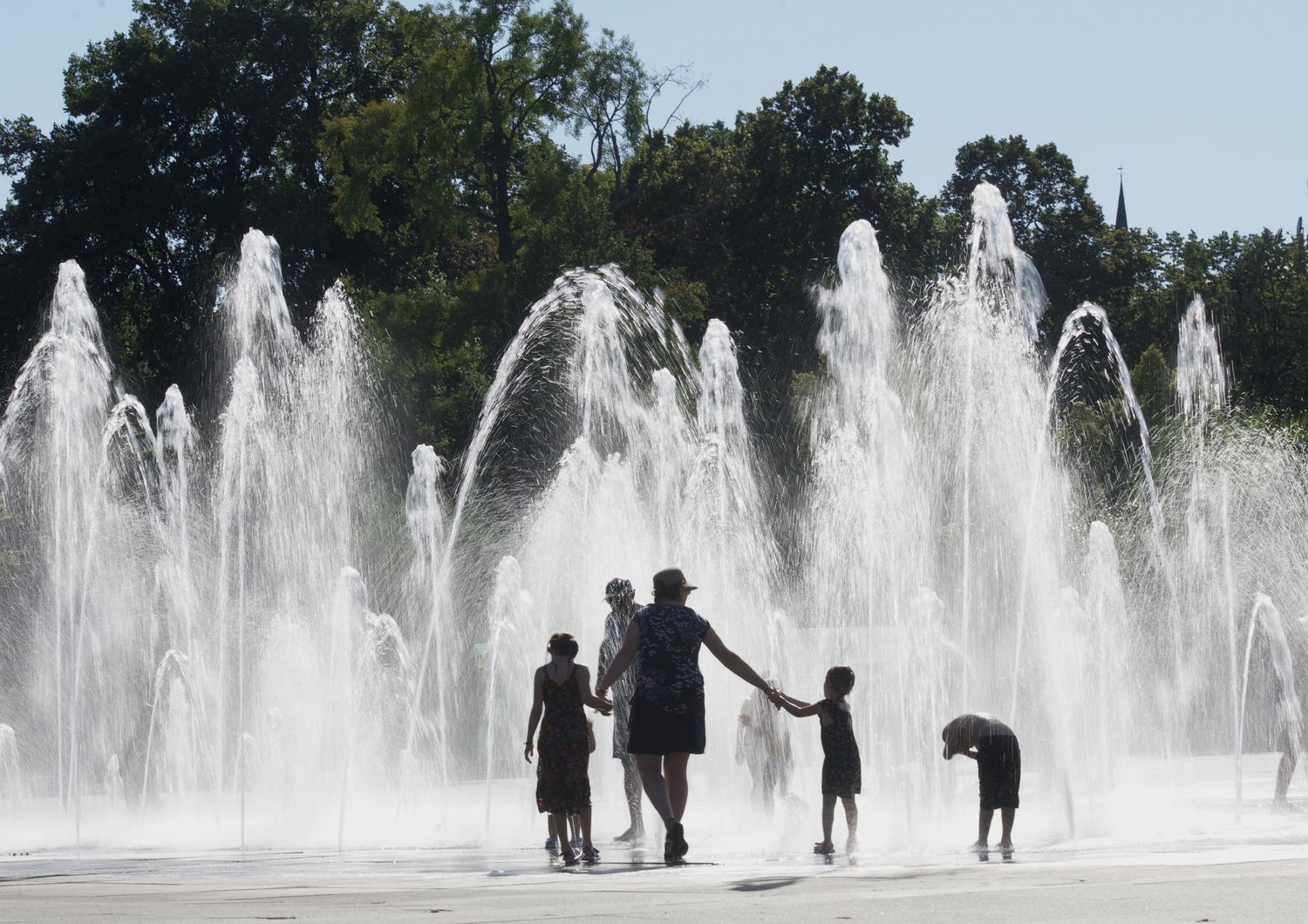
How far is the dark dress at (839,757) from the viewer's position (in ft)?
32.9

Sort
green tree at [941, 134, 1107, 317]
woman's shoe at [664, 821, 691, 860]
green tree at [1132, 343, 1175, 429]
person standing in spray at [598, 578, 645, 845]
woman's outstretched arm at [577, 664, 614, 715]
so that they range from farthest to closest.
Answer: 1. green tree at [941, 134, 1107, 317]
2. green tree at [1132, 343, 1175, 429]
3. person standing in spray at [598, 578, 645, 845]
4. woman's outstretched arm at [577, 664, 614, 715]
5. woman's shoe at [664, 821, 691, 860]

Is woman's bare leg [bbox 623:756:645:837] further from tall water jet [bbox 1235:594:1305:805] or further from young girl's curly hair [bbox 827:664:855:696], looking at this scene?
tall water jet [bbox 1235:594:1305:805]

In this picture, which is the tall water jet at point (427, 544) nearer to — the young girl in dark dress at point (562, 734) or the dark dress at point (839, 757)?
the dark dress at point (839, 757)

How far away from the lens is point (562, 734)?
363 inches

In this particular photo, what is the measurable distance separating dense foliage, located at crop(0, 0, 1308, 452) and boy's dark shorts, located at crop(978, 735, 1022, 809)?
2455cm

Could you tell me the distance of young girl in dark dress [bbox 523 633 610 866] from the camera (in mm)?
9195

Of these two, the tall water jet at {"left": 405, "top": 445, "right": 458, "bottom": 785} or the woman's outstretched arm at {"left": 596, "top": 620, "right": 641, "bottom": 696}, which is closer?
the woman's outstretched arm at {"left": 596, "top": 620, "right": 641, "bottom": 696}

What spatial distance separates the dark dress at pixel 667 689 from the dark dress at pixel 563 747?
68 centimetres

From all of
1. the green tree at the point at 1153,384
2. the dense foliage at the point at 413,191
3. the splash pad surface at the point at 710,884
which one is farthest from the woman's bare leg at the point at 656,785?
the green tree at the point at 1153,384

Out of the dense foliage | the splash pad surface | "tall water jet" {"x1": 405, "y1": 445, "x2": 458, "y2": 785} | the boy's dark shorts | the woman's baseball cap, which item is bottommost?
the splash pad surface

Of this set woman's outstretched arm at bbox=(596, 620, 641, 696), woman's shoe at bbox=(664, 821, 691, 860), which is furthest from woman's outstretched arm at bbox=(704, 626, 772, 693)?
woman's shoe at bbox=(664, 821, 691, 860)

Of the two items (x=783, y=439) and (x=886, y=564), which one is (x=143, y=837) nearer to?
(x=886, y=564)

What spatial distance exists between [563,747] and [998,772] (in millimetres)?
2525

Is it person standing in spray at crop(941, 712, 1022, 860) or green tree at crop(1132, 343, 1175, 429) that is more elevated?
green tree at crop(1132, 343, 1175, 429)
